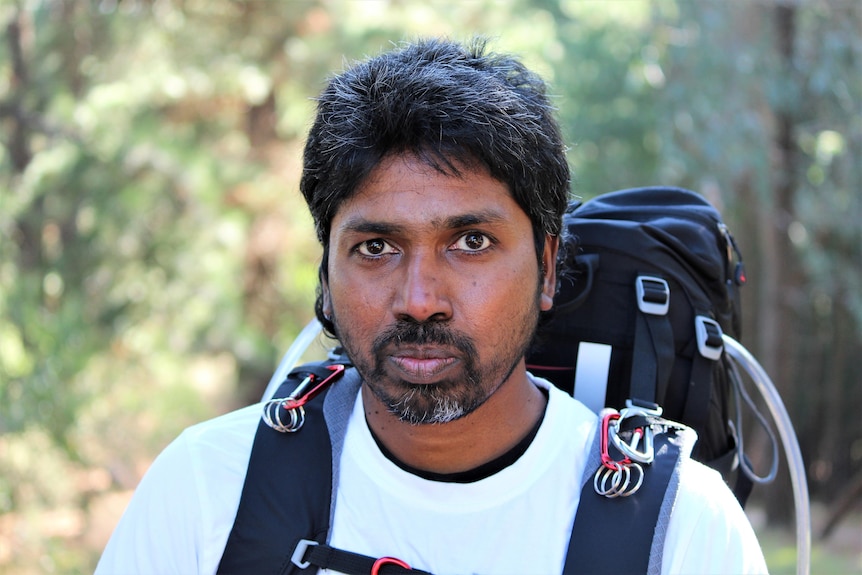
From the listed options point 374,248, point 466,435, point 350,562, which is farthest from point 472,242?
point 350,562

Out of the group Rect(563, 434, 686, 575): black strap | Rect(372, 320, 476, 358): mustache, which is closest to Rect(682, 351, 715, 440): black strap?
Rect(563, 434, 686, 575): black strap

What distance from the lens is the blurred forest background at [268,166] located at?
6.52m

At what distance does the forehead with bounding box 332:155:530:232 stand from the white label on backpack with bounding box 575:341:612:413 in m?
0.45

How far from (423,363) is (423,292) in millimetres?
132

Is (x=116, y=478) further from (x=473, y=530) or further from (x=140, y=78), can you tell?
(x=473, y=530)

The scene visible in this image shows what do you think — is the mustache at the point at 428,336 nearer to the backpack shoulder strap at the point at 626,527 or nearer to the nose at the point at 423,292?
the nose at the point at 423,292

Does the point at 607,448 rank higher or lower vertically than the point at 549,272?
lower

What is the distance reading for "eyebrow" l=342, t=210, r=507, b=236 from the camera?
5.56 ft

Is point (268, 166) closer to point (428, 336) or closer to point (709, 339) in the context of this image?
point (709, 339)

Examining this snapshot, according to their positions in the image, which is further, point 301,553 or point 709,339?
point 709,339

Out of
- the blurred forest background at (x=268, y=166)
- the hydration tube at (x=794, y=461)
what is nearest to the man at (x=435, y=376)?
the hydration tube at (x=794, y=461)

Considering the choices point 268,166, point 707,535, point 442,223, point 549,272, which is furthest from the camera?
point 268,166

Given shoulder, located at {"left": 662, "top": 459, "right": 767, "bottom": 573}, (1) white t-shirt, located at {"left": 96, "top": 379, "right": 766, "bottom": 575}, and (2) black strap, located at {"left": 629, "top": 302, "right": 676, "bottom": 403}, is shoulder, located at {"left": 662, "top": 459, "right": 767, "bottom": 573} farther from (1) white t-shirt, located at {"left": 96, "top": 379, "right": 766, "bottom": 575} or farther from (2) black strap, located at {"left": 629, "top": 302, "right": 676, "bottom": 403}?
(2) black strap, located at {"left": 629, "top": 302, "right": 676, "bottom": 403}

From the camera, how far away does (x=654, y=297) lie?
2018mm
